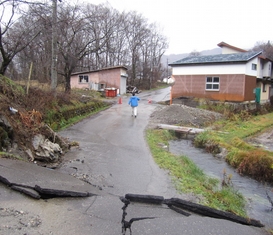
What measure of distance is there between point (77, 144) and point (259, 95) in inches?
893

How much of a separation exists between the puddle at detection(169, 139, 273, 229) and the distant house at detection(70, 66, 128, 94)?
72.6 feet

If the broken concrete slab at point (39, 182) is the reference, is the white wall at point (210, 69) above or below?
above

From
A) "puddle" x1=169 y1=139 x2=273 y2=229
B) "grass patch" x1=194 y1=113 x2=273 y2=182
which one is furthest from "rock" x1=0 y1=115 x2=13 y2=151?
"grass patch" x1=194 y1=113 x2=273 y2=182

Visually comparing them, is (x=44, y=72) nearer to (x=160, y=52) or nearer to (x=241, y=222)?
(x=241, y=222)

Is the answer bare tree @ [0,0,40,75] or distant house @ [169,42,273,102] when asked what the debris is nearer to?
bare tree @ [0,0,40,75]

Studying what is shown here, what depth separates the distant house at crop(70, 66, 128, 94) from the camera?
109 ft

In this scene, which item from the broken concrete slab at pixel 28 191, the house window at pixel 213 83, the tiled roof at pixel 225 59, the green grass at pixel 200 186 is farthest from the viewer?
the house window at pixel 213 83

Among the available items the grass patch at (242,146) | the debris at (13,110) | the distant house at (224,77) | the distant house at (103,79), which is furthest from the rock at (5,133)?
the distant house at (103,79)

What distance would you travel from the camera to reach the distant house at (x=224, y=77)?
880 inches

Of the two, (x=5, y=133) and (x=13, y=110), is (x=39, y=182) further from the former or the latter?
(x=13, y=110)

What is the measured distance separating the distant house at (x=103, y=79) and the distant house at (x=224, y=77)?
971 centimetres

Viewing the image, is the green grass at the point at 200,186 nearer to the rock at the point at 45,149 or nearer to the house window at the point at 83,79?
the rock at the point at 45,149

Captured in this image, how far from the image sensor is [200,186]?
627 centimetres

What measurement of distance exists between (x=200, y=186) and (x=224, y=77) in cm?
1879
